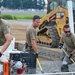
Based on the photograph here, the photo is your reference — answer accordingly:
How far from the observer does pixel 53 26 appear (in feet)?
57.9

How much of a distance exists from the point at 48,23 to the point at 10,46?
9970mm

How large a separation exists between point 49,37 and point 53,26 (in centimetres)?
57

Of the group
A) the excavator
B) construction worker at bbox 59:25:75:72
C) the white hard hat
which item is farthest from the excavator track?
the white hard hat

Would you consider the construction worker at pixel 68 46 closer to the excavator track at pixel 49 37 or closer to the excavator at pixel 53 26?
the excavator at pixel 53 26

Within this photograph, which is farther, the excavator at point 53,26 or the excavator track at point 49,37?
the excavator track at point 49,37

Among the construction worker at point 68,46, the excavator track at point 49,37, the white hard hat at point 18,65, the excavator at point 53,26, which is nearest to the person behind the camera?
the white hard hat at point 18,65

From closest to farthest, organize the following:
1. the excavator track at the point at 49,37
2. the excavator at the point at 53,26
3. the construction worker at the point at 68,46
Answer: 1. the construction worker at the point at 68,46
2. the excavator at the point at 53,26
3. the excavator track at the point at 49,37

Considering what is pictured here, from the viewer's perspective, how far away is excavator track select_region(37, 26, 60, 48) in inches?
674

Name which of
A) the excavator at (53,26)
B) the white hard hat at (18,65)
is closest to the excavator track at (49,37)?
the excavator at (53,26)

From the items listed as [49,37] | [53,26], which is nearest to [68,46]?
[53,26]

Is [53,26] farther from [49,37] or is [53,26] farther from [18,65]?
[18,65]

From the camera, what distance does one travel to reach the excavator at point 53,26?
16.8m

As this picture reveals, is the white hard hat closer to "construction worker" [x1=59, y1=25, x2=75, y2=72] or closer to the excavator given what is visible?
"construction worker" [x1=59, y1=25, x2=75, y2=72]

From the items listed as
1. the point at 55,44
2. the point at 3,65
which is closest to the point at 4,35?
the point at 3,65
